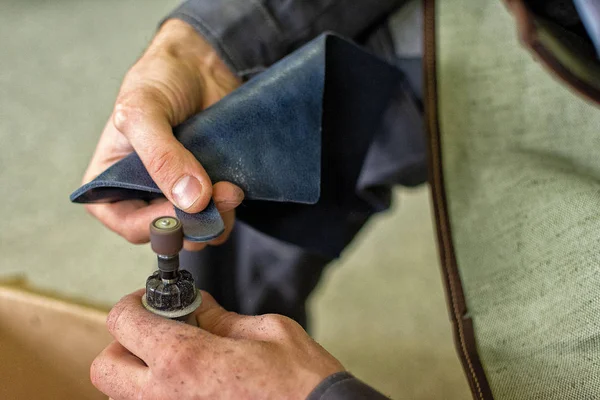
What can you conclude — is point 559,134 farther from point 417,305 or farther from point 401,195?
point 401,195

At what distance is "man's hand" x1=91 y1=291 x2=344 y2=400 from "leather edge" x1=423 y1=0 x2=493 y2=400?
0.15 m

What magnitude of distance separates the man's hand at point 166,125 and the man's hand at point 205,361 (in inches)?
3.3

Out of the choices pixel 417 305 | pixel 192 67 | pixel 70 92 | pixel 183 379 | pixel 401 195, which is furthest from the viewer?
pixel 70 92

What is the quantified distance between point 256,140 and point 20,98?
0.98 m

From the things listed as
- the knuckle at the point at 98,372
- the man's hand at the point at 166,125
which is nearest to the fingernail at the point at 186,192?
the man's hand at the point at 166,125

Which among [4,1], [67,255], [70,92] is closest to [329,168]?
[67,255]

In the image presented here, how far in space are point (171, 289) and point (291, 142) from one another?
0.15 m

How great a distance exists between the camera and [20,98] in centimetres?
120

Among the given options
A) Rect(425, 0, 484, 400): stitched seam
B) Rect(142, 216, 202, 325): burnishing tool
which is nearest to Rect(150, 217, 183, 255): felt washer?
Rect(142, 216, 202, 325): burnishing tool

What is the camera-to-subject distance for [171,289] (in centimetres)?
33

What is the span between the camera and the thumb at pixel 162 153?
0.37 metres

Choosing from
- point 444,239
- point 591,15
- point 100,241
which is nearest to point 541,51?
point 591,15

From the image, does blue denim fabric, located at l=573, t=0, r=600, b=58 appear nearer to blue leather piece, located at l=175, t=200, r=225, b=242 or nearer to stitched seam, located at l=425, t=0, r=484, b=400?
stitched seam, located at l=425, t=0, r=484, b=400

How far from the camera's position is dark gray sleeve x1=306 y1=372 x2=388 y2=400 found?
283 millimetres
